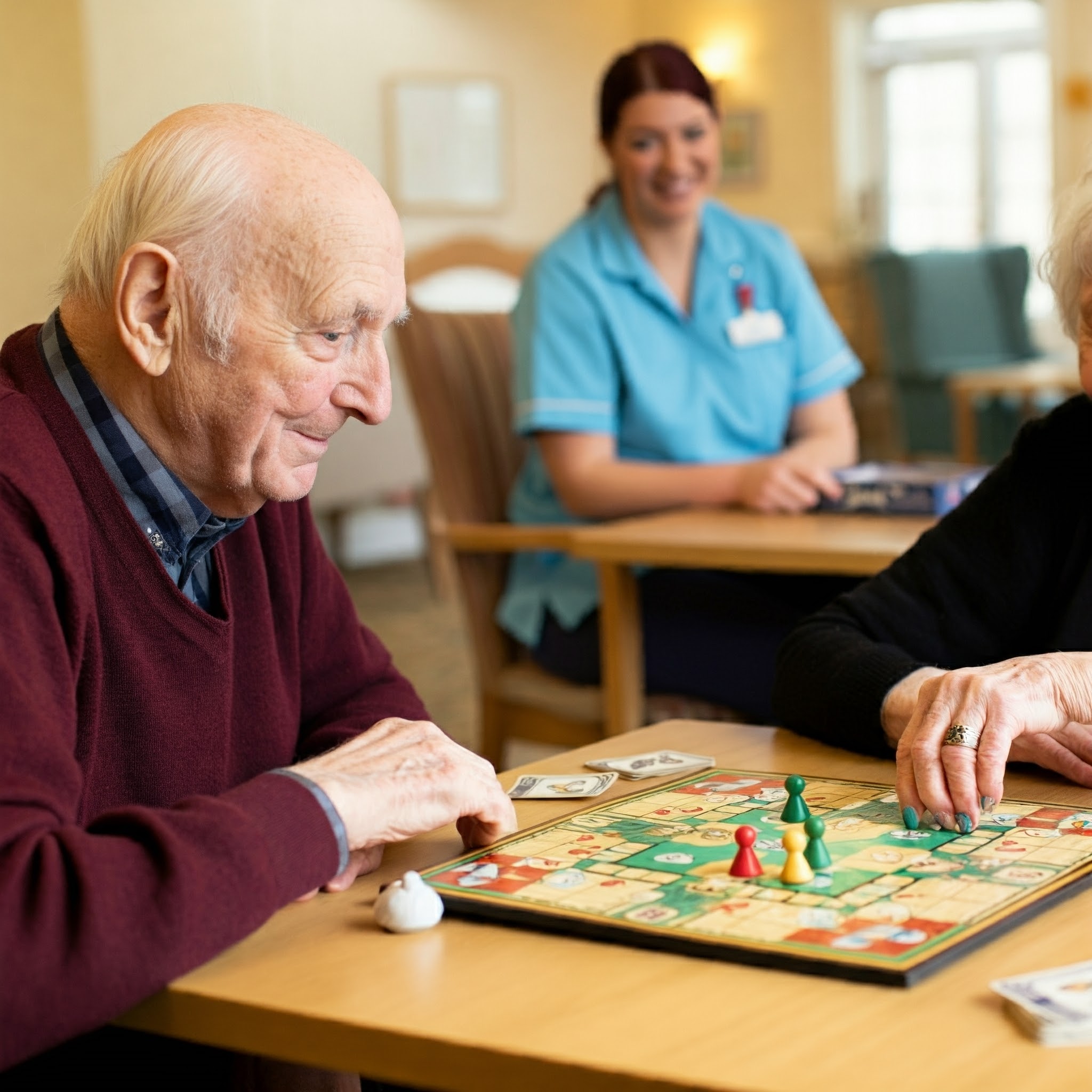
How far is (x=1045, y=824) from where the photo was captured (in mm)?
1196

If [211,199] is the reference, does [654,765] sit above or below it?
below

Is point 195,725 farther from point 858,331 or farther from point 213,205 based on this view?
point 858,331

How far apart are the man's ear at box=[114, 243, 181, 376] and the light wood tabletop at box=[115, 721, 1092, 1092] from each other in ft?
1.38

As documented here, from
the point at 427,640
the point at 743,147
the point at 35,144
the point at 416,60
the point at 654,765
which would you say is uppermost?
the point at 416,60

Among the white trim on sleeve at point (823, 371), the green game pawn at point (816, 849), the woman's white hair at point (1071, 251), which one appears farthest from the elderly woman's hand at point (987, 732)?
the white trim on sleeve at point (823, 371)

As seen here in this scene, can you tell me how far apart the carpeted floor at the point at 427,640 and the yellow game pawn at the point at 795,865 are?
2.72 meters

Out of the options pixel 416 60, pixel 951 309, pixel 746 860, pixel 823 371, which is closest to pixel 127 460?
pixel 746 860

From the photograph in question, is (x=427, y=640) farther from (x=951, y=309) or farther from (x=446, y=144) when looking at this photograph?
(x=951, y=309)

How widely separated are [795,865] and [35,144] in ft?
7.78

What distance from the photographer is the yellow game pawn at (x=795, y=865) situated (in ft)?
3.39

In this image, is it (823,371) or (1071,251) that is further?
(823,371)

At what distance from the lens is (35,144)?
293cm

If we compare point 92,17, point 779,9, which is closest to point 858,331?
point 779,9

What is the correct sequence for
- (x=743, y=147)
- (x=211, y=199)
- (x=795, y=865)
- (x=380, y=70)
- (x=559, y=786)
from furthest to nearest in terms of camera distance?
(x=743, y=147) → (x=380, y=70) → (x=559, y=786) → (x=211, y=199) → (x=795, y=865)
